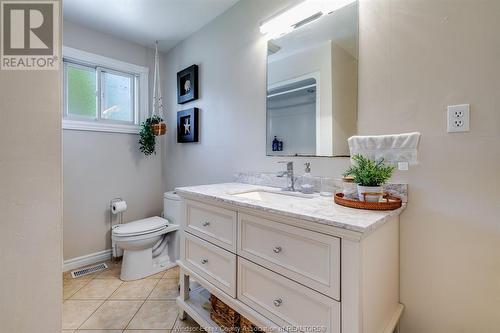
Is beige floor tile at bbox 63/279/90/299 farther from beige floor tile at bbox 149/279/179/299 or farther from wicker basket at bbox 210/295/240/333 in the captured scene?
wicker basket at bbox 210/295/240/333

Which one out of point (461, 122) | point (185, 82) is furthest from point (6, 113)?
point (185, 82)

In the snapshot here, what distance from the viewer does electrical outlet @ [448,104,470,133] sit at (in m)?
0.98

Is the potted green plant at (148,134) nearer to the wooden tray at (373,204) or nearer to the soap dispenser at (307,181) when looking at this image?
the soap dispenser at (307,181)

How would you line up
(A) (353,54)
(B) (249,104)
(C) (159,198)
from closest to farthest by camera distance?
Answer: (A) (353,54), (B) (249,104), (C) (159,198)

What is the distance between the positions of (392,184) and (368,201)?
25cm

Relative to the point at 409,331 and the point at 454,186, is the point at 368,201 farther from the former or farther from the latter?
the point at 409,331

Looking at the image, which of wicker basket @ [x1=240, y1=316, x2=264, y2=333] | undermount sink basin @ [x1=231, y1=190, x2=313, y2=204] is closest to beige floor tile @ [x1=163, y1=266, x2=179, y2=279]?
wicker basket @ [x1=240, y1=316, x2=264, y2=333]

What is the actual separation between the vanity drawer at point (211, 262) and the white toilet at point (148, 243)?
0.53 metres

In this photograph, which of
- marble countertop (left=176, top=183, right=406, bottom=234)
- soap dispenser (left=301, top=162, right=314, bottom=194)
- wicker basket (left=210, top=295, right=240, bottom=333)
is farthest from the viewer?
soap dispenser (left=301, top=162, right=314, bottom=194)

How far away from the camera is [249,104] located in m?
1.84

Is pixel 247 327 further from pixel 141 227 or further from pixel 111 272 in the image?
pixel 111 272

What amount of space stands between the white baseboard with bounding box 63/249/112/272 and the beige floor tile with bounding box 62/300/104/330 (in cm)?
58

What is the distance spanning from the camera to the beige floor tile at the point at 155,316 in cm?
155

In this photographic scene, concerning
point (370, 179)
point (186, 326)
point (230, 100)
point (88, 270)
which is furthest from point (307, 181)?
point (88, 270)
